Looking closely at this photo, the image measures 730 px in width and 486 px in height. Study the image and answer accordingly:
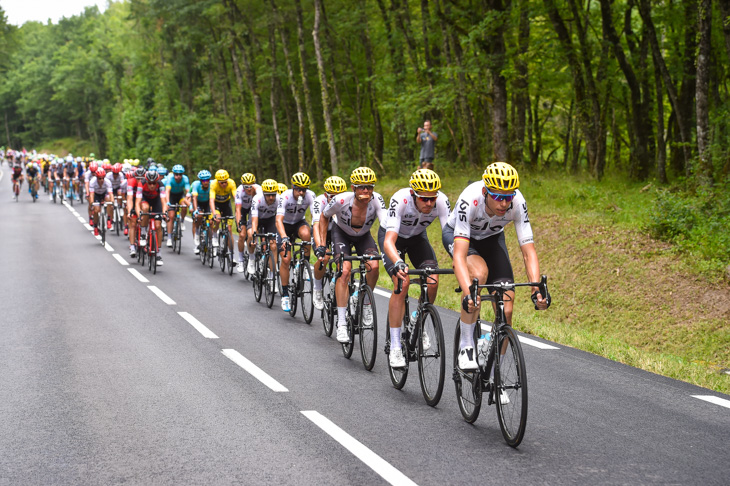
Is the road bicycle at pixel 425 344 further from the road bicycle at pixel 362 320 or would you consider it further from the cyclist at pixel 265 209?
the cyclist at pixel 265 209

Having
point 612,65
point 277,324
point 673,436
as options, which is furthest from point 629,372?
point 612,65

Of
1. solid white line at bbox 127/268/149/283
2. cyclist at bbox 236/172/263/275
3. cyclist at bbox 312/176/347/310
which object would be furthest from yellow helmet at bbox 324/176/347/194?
solid white line at bbox 127/268/149/283

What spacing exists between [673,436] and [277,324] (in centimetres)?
608

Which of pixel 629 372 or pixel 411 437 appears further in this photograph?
pixel 629 372

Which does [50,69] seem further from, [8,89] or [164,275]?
[164,275]

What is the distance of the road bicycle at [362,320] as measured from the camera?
7.62 meters

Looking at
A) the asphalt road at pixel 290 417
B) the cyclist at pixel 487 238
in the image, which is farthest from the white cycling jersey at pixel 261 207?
the cyclist at pixel 487 238

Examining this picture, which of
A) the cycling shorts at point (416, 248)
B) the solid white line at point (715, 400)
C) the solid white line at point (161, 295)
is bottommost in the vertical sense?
the solid white line at point (715, 400)

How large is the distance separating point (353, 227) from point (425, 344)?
239cm

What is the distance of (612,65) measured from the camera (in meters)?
22.8

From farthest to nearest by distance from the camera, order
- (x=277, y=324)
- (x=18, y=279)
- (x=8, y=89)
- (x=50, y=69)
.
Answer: (x=8, y=89), (x=50, y=69), (x=18, y=279), (x=277, y=324)

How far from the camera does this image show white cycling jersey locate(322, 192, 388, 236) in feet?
26.8

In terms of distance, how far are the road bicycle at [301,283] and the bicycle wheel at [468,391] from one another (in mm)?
4376

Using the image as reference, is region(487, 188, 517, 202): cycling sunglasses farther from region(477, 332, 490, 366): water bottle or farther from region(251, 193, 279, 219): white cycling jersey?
region(251, 193, 279, 219): white cycling jersey
